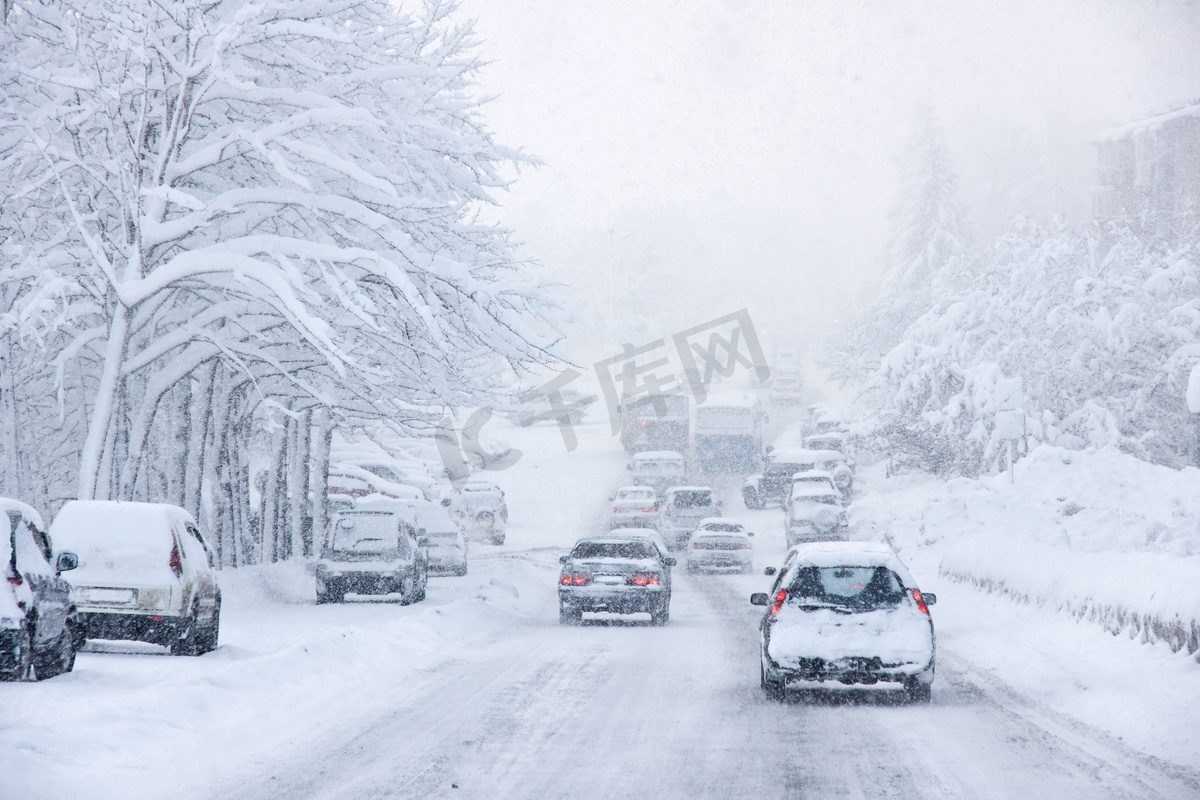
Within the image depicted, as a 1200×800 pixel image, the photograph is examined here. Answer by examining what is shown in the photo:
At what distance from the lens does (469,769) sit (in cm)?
852

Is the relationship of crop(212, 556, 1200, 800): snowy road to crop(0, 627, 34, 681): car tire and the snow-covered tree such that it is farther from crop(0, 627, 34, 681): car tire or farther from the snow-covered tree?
the snow-covered tree

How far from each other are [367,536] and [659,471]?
26.6 m

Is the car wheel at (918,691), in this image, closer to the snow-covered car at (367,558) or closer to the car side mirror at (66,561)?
the car side mirror at (66,561)

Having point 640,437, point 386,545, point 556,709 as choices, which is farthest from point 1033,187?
point 556,709

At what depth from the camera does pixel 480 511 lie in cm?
3944

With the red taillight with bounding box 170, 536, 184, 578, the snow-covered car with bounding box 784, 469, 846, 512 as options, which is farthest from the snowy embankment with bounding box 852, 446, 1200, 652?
the red taillight with bounding box 170, 536, 184, 578

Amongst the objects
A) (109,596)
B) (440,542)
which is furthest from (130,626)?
(440,542)

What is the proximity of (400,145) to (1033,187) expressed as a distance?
104m

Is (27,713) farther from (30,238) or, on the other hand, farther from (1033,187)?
(1033,187)

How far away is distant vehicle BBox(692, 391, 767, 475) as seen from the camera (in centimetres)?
5138

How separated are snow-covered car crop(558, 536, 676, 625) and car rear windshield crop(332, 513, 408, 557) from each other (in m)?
3.60

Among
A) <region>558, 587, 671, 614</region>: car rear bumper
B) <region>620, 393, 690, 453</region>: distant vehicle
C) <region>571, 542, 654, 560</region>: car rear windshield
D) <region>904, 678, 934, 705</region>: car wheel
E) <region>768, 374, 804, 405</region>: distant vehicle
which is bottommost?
<region>904, 678, 934, 705</region>: car wheel

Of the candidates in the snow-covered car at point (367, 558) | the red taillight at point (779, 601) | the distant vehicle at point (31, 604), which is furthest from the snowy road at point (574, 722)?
the snow-covered car at point (367, 558)

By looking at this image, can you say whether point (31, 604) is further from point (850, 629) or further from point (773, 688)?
point (850, 629)
